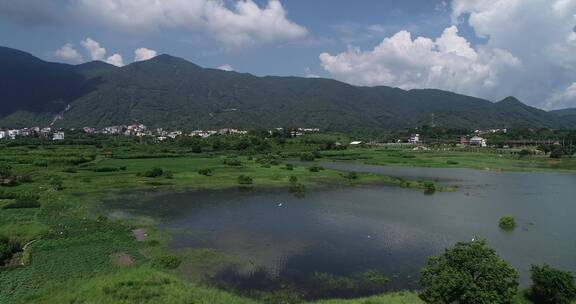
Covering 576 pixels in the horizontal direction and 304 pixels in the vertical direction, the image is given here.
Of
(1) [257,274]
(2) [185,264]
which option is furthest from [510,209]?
(2) [185,264]

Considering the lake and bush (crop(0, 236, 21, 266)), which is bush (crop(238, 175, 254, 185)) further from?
bush (crop(0, 236, 21, 266))

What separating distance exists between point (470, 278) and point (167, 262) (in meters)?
16.5

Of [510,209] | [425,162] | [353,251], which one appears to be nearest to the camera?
[353,251]

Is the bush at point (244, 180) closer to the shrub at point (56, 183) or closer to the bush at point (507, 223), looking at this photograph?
the shrub at point (56, 183)

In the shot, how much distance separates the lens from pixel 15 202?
40.8 metres

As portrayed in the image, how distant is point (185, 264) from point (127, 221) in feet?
42.7

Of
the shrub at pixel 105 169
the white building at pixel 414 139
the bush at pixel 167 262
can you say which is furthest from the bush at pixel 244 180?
the white building at pixel 414 139

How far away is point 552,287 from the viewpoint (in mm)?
20062

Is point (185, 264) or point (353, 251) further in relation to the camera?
point (353, 251)

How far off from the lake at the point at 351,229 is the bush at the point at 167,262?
118 inches

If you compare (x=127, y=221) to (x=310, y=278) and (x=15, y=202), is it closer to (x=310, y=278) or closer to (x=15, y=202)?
(x=15, y=202)

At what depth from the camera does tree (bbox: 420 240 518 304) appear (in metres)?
18.2

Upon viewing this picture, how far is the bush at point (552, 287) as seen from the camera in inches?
774

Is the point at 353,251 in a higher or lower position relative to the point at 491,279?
lower
